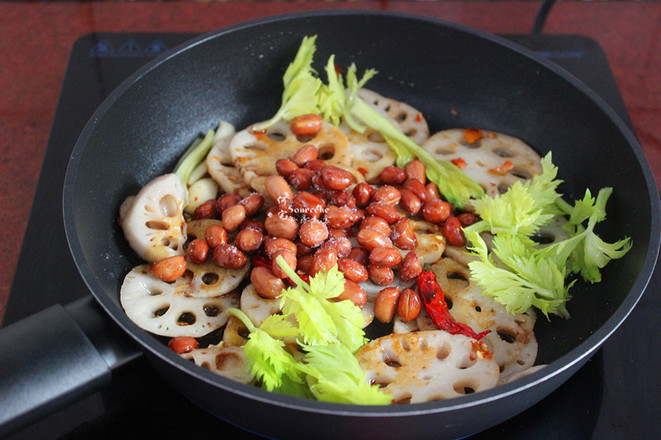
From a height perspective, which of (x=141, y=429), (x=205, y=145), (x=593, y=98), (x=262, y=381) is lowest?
(x=141, y=429)

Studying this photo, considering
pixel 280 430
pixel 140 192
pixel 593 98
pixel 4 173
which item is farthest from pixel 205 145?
pixel 593 98

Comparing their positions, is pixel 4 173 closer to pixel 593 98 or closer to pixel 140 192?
pixel 140 192

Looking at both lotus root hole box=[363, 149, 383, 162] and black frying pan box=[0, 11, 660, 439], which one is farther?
lotus root hole box=[363, 149, 383, 162]

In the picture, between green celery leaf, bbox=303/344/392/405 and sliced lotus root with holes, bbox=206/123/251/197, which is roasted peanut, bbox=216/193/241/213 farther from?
green celery leaf, bbox=303/344/392/405

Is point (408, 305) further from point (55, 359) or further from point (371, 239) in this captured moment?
point (55, 359)

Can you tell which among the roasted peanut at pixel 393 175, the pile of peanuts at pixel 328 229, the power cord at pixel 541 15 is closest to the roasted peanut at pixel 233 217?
the pile of peanuts at pixel 328 229

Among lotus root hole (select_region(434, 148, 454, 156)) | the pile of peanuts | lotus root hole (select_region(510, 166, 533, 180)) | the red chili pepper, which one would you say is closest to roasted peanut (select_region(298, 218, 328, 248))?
the pile of peanuts
